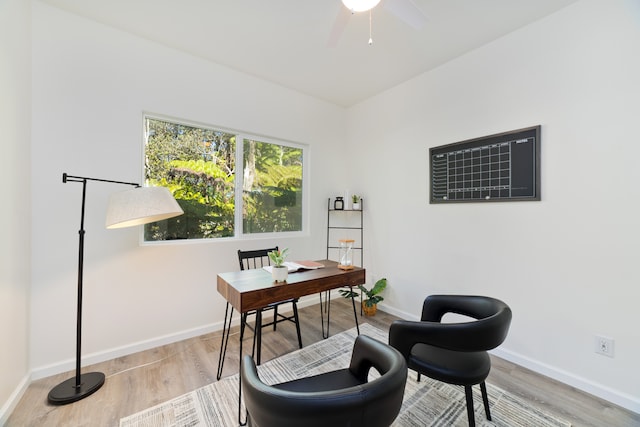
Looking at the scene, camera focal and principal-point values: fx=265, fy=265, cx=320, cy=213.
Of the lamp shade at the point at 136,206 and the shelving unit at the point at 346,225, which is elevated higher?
the lamp shade at the point at 136,206

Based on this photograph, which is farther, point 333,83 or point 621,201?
point 333,83

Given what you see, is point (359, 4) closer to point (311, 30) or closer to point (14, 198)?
point (311, 30)

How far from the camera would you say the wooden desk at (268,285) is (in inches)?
67.4

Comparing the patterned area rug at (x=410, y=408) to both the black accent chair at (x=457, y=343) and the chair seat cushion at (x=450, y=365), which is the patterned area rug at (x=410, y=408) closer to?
the black accent chair at (x=457, y=343)

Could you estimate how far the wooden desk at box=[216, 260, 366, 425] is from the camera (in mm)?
1713

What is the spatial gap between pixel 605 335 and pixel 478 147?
173cm

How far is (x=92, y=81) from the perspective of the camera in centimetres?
222

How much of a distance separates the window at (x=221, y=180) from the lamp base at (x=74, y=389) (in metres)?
1.13

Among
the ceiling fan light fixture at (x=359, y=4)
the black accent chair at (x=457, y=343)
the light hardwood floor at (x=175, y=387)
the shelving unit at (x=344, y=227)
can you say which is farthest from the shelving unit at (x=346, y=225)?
the ceiling fan light fixture at (x=359, y=4)

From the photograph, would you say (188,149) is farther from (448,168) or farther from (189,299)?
(448,168)

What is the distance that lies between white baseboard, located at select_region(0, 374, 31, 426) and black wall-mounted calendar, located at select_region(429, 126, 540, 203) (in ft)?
12.1

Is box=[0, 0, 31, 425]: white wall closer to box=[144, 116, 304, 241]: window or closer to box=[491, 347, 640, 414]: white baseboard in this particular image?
box=[144, 116, 304, 241]: window

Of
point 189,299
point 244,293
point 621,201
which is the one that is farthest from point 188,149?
point 621,201

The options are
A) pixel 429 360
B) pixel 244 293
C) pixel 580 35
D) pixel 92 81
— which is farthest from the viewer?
pixel 92 81
